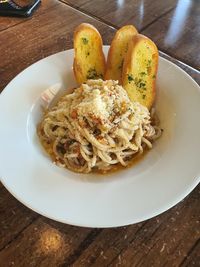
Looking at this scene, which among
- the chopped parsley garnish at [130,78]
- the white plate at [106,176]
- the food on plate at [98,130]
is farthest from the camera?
the chopped parsley garnish at [130,78]

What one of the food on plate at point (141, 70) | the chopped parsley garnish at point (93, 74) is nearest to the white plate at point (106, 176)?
the food on plate at point (141, 70)

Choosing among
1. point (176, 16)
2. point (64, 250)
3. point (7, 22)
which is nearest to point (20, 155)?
point (64, 250)

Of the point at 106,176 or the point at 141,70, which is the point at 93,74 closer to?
the point at 141,70

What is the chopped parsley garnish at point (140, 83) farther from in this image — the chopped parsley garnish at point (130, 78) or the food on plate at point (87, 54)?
the food on plate at point (87, 54)

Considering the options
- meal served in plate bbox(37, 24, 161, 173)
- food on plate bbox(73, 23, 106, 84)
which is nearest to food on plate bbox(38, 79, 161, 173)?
meal served in plate bbox(37, 24, 161, 173)

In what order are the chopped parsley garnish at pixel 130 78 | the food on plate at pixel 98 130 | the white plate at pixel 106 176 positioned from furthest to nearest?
1. the chopped parsley garnish at pixel 130 78
2. the food on plate at pixel 98 130
3. the white plate at pixel 106 176

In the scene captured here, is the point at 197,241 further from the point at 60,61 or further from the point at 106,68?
the point at 60,61
